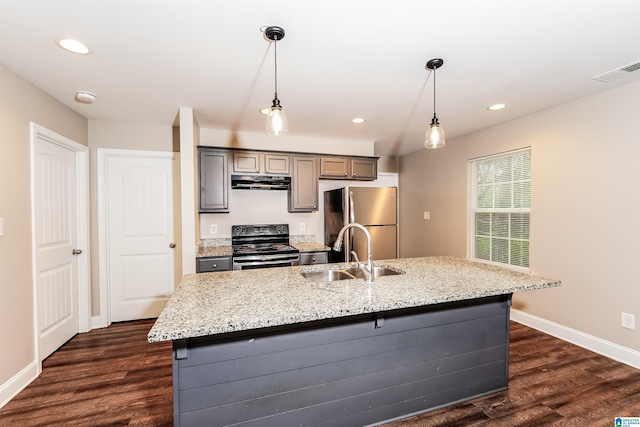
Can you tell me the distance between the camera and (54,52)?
194 centimetres

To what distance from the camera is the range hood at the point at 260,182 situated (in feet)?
12.1

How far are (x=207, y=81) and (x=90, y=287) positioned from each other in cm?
264

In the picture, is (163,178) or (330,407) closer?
(330,407)

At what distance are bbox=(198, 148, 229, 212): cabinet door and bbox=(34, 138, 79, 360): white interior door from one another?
125cm

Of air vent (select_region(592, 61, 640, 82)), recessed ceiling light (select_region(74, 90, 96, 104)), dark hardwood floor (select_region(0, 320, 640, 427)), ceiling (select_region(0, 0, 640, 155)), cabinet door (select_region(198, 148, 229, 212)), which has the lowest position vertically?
dark hardwood floor (select_region(0, 320, 640, 427))

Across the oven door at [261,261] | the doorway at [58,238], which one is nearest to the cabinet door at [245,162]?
the oven door at [261,261]

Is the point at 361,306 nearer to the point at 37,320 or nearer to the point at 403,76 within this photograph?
the point at 403,76

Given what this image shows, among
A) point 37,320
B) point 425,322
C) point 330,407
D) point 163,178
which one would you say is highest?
point 163,178

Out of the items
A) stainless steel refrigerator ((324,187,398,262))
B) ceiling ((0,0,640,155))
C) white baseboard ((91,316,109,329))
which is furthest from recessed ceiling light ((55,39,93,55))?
stainless steel refrigerator ((324,187,398,262))

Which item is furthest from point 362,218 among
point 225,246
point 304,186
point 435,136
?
point 435,136

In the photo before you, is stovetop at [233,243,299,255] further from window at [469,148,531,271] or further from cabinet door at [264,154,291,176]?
window at [469,148,531,271]

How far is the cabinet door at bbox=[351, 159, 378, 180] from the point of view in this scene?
4.21m

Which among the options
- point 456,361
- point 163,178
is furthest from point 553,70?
point 163,178

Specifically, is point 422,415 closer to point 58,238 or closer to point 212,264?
point 212,264
